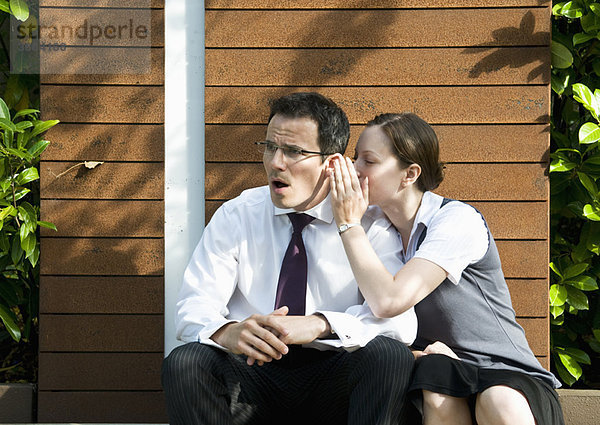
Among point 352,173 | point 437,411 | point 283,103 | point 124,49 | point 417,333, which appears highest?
point 124,49

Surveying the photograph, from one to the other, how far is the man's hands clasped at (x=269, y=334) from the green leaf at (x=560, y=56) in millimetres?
1624

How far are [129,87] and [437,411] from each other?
1.90m

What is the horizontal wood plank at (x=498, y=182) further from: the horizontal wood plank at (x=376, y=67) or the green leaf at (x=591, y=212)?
the horizontal wood plank at (x=376, y=67)

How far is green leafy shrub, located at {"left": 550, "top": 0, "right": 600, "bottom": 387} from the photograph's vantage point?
Answer: 9.78 feet

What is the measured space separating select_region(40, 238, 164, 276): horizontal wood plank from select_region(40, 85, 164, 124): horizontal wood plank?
0.54 m

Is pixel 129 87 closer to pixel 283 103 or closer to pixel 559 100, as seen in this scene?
pixel 283 103

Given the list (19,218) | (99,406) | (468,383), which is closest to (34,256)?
(19,218)

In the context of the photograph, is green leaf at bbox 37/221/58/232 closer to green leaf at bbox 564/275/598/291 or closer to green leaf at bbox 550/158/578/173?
green leaf at bbox 550/158/578/173

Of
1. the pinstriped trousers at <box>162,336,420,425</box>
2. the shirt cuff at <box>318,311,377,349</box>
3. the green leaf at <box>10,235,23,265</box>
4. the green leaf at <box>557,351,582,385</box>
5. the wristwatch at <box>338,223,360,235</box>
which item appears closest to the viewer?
the pinstriped trousers at <box>162,336,420,425</box>

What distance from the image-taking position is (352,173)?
2408 mm

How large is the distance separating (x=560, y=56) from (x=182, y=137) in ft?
5.55

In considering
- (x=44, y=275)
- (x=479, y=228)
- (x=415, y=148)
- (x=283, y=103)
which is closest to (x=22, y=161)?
(x=44, y=275)

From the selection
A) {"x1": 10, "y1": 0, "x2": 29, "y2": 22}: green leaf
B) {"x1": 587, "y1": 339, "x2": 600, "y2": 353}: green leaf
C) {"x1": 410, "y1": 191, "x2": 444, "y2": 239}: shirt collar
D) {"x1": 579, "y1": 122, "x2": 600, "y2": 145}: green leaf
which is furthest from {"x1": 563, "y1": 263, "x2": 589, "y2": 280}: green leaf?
{"x1": 10, "y1": 0, "x2": 29, "y2": 22}: green leaf

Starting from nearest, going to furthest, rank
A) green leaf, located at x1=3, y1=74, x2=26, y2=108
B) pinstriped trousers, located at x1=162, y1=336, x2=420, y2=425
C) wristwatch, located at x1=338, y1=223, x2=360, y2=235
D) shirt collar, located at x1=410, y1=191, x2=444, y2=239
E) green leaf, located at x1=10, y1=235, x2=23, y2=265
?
pinstriped trousers, located at x1=162, y1=336, x2=420, y2=425
wristwatch, located at x1=338, y1=223, x2=360, y2=235
shirt collar, located at x1=410, y1=191, x2=444, y2=239
green leaf, located at x1=10, y1=235, x2=23, y2=265
green leaf, located at x1=3, y1=74, x2=26, y2=108
